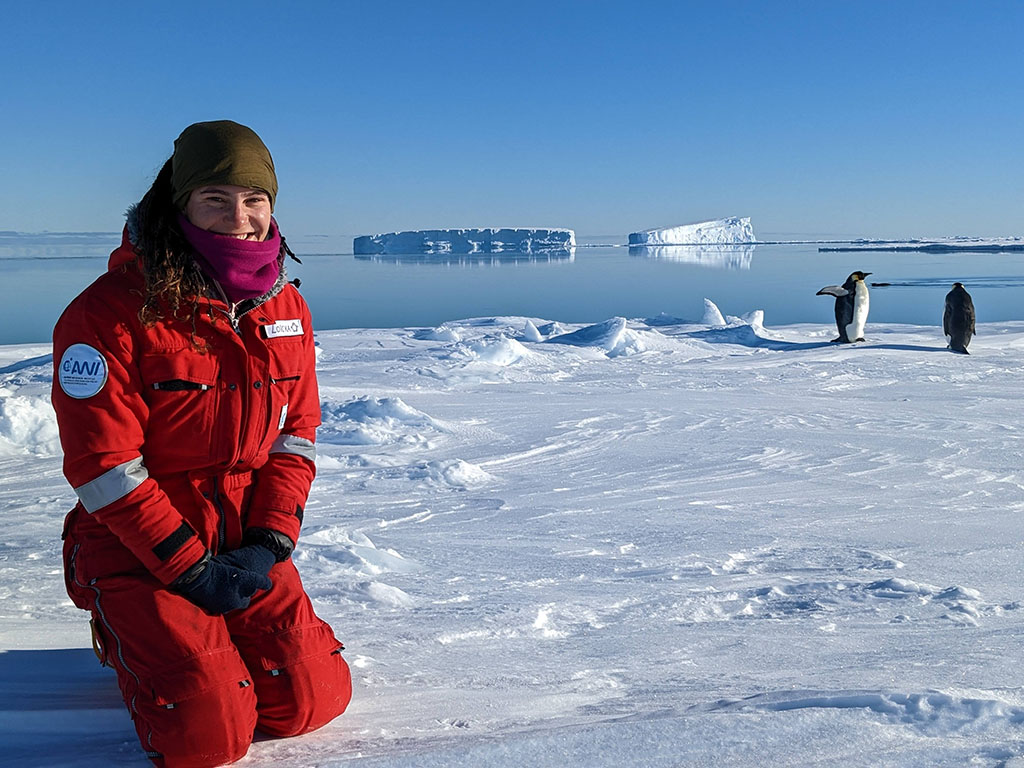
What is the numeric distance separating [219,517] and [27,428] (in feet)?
9.59

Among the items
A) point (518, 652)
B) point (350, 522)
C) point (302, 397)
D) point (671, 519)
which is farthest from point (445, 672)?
point (671, 519)

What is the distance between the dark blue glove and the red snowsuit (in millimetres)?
23

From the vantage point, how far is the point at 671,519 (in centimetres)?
310

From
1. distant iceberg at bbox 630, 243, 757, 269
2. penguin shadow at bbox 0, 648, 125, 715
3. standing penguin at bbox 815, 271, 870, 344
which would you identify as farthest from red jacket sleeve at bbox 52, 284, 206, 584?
distant iceberg at bbox 630, 243, 757, 269

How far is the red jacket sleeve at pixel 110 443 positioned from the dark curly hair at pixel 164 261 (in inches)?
3.0

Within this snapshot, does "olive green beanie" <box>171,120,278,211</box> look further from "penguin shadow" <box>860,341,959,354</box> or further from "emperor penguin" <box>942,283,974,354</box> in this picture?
"emperor penguin" <box>942,283,974,354</box>

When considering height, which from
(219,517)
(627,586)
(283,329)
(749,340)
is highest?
(283,329)

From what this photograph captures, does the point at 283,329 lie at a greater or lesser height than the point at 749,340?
greater

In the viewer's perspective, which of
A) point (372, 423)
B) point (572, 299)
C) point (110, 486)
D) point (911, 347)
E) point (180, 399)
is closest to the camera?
point (110, 486)

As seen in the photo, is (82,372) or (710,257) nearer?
(82,372)

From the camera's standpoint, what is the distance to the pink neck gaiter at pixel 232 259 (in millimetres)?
1574

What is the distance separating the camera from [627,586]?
7.88 ft

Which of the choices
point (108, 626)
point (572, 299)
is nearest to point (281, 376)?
point (108, 626)

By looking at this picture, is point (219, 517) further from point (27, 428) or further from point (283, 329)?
point (27, 428)
